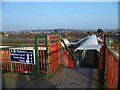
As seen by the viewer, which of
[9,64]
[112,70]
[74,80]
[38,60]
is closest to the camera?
[112,70]

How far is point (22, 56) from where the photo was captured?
5.71 m

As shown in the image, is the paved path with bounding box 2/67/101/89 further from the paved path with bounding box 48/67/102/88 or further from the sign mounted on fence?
the sign mounted on fence

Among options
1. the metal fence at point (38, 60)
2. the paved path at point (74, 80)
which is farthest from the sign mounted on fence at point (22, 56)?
the paved path at point (74, 80)

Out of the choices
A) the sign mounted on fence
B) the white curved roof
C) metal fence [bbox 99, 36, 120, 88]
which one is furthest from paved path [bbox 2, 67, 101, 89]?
the white curved roof

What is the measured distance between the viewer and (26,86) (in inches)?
177

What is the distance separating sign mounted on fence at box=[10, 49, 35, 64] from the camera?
5547 millimetres

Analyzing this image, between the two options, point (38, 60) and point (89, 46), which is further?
point (89, 46)

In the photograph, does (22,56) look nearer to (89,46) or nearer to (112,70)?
(112,70)

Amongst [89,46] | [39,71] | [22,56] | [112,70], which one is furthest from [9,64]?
[89,46]

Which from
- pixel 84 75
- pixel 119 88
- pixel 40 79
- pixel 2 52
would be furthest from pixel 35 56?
pixel 119 88

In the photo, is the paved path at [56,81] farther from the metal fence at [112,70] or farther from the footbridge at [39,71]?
the metal fence at [112,70]

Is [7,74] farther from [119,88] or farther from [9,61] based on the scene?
[119,88]

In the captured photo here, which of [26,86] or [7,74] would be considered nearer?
[26,86]

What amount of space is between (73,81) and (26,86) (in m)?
1.89
